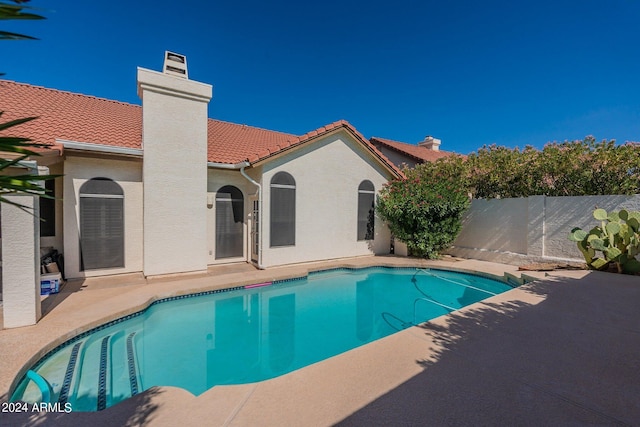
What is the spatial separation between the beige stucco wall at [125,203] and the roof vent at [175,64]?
387cm

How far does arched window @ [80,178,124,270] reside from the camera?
35.0 ft

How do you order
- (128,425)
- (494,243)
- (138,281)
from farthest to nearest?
(494,243) → (138,281) → (128,425)

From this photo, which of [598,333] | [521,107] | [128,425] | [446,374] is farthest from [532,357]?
[521,107]

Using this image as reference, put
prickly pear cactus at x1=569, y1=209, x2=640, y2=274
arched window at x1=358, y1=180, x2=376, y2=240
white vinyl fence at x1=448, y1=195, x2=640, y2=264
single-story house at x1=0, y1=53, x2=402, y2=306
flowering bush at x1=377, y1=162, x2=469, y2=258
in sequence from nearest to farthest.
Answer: single-story house at x1=0, y1=53, x2=402, y2=306 < prickly pear cactus at x1=569, y1=209, x2=640, y2=274 < white vinyl fence at x1=448, y1=195, x2=640, y2=264 < flowering bush at x1=377, y1=162, x2=469, y2=258 < arched window at x1=358, y1=180, x2=376, y2=240

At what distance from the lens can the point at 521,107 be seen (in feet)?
75.1

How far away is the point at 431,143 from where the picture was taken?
106 ft

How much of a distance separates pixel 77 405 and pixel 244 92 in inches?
906

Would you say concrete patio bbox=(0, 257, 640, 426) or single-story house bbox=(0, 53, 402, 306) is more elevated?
single-story house bbox=(0, 53, 402, 306)

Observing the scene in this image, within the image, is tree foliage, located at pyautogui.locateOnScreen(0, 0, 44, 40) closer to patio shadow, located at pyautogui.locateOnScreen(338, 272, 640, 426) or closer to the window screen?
patio shadow, located at pyautogui.locateOnScreen(338, 272, 640, 426)

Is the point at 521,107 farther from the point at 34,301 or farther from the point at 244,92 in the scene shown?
the point at 34,301

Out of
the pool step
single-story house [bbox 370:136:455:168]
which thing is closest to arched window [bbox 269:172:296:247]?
the pool step

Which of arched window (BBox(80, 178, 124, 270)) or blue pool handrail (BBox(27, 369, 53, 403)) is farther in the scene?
arched window (BBox(80, 178, 124, 270))

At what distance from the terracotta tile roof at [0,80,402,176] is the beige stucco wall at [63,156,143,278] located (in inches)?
32.1

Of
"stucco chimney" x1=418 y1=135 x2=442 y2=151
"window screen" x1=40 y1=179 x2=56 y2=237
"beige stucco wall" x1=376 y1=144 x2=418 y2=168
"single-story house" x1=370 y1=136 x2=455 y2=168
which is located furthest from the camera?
"stucco chimney" x1=418 y1=135 x2=442 y2=151
